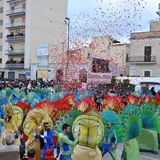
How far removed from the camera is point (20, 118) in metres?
6.69

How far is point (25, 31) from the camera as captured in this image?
3444cm

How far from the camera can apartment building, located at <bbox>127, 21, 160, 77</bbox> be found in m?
28.0

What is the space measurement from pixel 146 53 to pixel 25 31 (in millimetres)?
15920

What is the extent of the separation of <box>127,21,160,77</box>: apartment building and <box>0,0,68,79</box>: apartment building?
447 inches

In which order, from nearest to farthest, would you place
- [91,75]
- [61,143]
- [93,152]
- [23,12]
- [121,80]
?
1. [93,152]
2. [61,143]
3. [91,75]
4. [121,80]
5. [23,12]

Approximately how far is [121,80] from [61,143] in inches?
764

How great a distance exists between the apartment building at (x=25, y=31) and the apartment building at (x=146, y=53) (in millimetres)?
11360

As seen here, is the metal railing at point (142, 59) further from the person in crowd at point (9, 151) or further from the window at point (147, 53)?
the person in crowd at point (9, 151)

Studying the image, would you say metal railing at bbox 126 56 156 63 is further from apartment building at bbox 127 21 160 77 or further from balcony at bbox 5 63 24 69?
balcony at bbox 5 63 24 69

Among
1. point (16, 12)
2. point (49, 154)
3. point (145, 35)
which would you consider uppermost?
point (16, 12)

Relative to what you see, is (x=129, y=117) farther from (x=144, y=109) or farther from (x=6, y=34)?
(x=6, y=34)

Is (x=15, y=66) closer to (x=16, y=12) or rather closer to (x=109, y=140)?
(x=16, y=12)

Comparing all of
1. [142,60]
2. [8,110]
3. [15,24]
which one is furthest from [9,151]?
[15,24]

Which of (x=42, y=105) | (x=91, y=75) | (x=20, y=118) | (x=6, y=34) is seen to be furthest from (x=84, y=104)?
(x=6, y=34)
